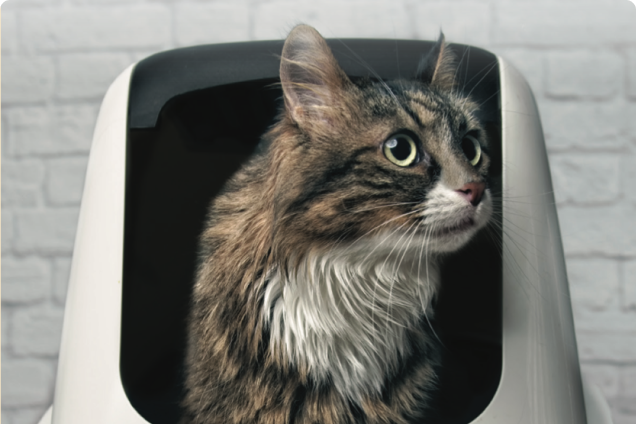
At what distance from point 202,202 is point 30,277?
2.20ft

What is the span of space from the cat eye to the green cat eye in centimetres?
7

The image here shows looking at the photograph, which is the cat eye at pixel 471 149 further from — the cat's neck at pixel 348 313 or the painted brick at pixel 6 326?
the painted brick at pixel 6 326

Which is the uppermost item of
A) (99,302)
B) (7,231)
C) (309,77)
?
(309,77)

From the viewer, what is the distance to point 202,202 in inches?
24.9

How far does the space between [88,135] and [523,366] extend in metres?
0.89

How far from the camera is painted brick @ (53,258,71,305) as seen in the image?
110 cm

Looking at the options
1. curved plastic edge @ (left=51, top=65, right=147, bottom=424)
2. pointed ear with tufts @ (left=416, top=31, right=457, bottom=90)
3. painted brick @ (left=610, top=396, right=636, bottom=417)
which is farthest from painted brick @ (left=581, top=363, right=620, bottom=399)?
curved plastic edge @ (left=51, top=65, right=147, bottom=424)

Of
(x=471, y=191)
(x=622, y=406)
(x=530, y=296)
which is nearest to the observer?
(x=471, y=191)

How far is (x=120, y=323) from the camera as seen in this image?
24.4 inches

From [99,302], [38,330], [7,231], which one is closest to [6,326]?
[38,330]

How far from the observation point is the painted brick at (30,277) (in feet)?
3.66

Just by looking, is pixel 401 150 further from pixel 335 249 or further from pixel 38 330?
pixel 38 330

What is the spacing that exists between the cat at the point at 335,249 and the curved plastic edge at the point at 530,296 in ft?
0.22

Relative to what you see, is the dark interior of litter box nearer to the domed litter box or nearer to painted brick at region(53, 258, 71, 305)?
the domed litter box
